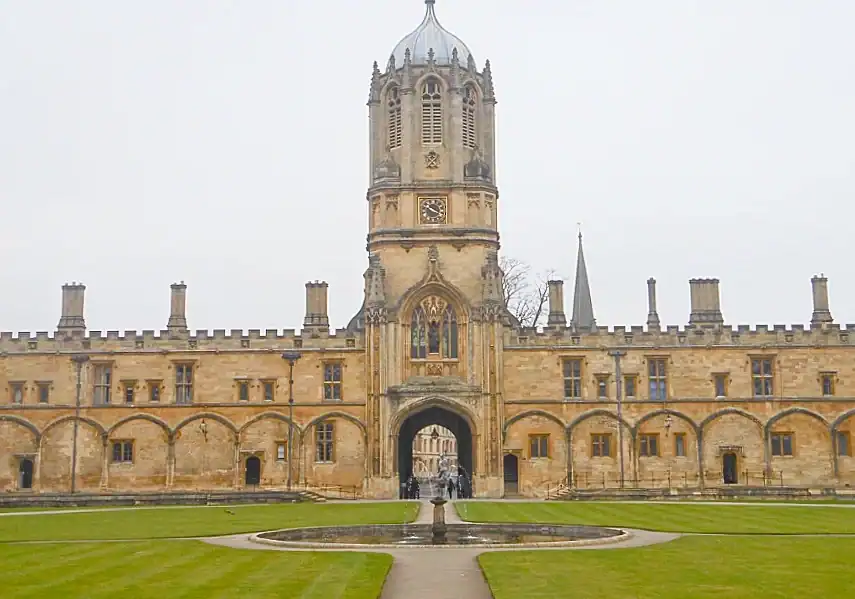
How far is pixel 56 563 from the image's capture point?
21.2 metres

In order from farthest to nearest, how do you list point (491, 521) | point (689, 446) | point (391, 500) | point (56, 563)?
point (689, 446), point (391, 500), point (491, 521), point (56, 563)

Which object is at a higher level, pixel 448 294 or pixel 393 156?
pixel 393 156

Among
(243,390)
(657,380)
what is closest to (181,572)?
(243,390)

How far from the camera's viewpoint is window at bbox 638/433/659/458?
49781mm

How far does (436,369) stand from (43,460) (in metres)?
17.4

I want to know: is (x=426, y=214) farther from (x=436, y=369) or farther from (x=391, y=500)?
Answer: (x=391, y=500)

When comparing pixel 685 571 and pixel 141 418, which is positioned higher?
pixel 141 418

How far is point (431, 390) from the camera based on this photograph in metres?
49.1

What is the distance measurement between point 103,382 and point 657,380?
24000mm

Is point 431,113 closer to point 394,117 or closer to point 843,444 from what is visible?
point 394,117

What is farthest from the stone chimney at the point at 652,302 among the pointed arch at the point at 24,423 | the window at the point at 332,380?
the pointed arch at the point at 24,423

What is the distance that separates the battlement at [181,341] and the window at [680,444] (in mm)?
14135

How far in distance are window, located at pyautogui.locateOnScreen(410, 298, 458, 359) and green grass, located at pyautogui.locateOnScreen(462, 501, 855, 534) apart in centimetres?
1041

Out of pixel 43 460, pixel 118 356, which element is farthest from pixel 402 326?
pixel 43 460
